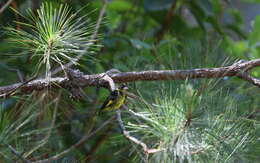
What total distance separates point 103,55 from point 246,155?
1.11 metres

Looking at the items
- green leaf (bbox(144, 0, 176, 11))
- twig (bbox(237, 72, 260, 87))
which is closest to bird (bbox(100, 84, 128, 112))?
twig (bbox(237, 72, 260, 87))

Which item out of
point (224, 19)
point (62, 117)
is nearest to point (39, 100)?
point (62, 117)

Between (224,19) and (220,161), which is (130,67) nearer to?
(220,161)

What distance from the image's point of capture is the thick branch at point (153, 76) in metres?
1.17

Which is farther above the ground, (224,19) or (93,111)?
(224,19)

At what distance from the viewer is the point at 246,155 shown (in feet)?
3.75

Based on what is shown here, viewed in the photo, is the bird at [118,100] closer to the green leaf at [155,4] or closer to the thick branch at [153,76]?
the thick branch at [153,76]

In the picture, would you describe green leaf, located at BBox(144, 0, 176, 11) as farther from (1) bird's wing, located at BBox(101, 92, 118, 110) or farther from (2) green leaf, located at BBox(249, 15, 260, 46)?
(1) bird's wing, located at BBox(101, 92, 118, 110)

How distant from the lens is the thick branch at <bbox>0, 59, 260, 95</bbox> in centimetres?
117

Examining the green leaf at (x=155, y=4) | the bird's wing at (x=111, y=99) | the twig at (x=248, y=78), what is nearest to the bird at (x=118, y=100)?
the bird's wing at (x=111, y=99)

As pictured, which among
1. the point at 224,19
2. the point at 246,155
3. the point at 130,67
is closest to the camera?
the point at 246,155

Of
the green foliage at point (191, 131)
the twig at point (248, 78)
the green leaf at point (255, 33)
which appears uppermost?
the green leaf at point (255, 33)

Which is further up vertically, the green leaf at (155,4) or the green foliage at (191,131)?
the green leaf at (155,4)

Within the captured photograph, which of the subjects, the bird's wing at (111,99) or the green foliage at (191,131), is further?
the bird's wing at (111,99)
